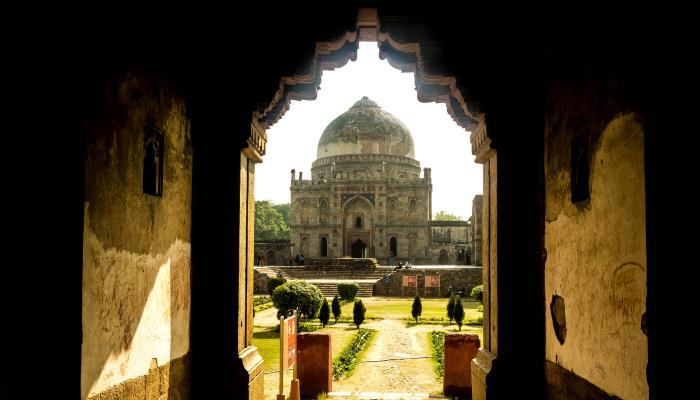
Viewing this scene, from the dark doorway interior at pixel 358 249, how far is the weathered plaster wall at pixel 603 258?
31.6 m

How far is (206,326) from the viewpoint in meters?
3.96

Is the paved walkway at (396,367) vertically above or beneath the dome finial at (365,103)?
beneath

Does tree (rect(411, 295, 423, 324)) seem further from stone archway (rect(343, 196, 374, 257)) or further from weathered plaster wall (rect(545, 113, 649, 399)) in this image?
stone archway (rect(343, 196, 374, 257))

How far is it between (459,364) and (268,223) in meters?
49.1

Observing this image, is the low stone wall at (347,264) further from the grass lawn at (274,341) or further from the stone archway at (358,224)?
the grass lawn at (274,341)

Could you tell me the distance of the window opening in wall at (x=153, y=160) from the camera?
3227 millimetres

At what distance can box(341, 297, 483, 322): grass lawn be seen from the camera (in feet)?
51.4

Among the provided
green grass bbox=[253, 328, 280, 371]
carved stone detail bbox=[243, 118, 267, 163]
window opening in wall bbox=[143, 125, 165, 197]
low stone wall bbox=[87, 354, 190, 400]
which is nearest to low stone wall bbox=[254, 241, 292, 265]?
green grass bbox=[253, 328, 280, 371]

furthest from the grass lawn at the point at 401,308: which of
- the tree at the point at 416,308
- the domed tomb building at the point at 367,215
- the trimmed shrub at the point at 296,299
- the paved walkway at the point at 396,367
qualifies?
the domed tomb building at the point at 367,215

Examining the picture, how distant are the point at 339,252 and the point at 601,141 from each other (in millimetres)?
32027

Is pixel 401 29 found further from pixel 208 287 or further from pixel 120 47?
pixel 208 287

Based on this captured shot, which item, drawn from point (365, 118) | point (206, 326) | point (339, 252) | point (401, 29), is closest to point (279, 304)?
point (206, 326)

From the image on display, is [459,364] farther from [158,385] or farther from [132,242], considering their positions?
[132,242]

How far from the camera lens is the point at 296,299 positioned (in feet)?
45.0
